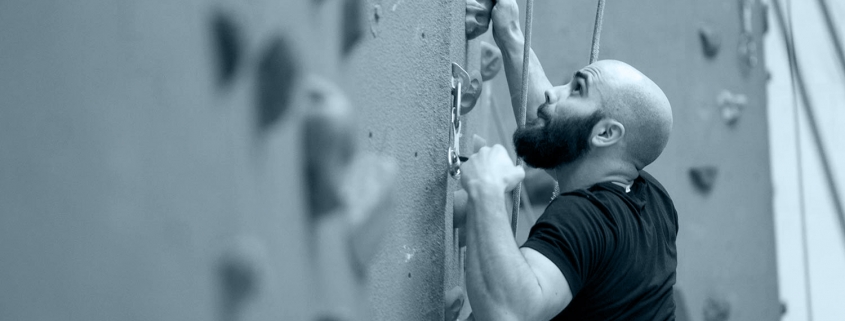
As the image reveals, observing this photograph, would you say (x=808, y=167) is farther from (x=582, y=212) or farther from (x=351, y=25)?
(x=351, y=25)

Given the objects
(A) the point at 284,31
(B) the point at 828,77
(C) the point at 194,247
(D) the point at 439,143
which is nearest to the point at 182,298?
(C) the point at 194,247

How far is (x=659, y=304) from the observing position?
49.6 inches

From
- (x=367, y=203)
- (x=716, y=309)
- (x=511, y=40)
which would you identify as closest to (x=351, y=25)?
(x=367, y=203)

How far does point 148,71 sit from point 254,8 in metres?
0.16

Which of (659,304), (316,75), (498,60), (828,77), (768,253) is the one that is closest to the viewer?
(316,75)

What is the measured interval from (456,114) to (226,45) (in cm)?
66

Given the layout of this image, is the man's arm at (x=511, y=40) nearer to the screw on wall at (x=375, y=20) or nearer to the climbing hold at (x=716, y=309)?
the screw on wall at (x=375, y=20)

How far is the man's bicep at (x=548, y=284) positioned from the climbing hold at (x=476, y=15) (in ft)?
1.70

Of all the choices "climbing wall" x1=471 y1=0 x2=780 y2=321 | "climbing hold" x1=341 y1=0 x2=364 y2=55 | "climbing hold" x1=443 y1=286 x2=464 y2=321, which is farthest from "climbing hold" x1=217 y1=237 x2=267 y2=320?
"climbing wall" x1=471 y1=0 x2=780 y2=321

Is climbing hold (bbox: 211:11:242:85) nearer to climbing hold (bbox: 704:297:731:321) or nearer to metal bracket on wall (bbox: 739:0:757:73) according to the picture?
climbing hold (bbox: 704:297:731:321)

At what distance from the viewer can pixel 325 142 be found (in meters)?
0.91

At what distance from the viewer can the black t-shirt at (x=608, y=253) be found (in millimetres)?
1127

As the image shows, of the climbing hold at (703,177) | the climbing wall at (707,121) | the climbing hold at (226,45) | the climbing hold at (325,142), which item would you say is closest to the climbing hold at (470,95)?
the climbing hold at (325,142)

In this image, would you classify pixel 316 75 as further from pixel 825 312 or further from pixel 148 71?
pixel 825 312
